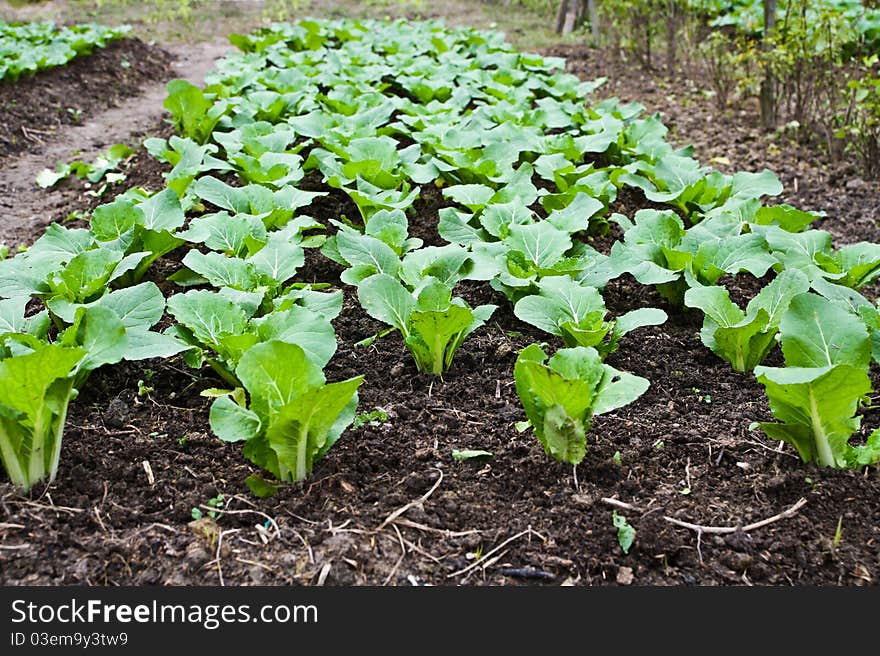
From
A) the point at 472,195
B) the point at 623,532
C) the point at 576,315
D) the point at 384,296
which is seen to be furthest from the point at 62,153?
the point at 623,532

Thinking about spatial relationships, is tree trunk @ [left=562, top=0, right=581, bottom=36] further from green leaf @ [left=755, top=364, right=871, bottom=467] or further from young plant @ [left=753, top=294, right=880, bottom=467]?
green leaf @ [left=755, top=364, right=871, bottom=467]

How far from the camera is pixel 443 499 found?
7.19 ft

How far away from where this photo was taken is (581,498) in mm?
2162

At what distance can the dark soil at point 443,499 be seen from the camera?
197 cm

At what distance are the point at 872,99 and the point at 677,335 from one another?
3.31 m

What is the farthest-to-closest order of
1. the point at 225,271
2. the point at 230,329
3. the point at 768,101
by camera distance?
the point at 768,101, the point at 225,271, the point at 230,329

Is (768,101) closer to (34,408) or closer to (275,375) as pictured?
(275,375)

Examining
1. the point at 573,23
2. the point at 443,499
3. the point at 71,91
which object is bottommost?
the point at 71,91

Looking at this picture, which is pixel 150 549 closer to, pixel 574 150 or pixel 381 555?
pixel 381 555

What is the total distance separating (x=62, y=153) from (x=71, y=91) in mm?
1950

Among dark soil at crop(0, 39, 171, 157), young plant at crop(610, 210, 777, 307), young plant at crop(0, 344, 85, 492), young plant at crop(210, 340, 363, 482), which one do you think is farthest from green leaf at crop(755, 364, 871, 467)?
dark soil at crop(0, 39, 171, 157)

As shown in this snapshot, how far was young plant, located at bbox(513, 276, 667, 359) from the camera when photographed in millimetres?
2670

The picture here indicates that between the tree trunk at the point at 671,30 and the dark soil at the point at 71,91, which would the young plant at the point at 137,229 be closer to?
the dark soil at the point at 71,91

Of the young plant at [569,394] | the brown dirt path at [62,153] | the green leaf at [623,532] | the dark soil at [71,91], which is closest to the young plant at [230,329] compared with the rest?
the young plant at [569,394]
